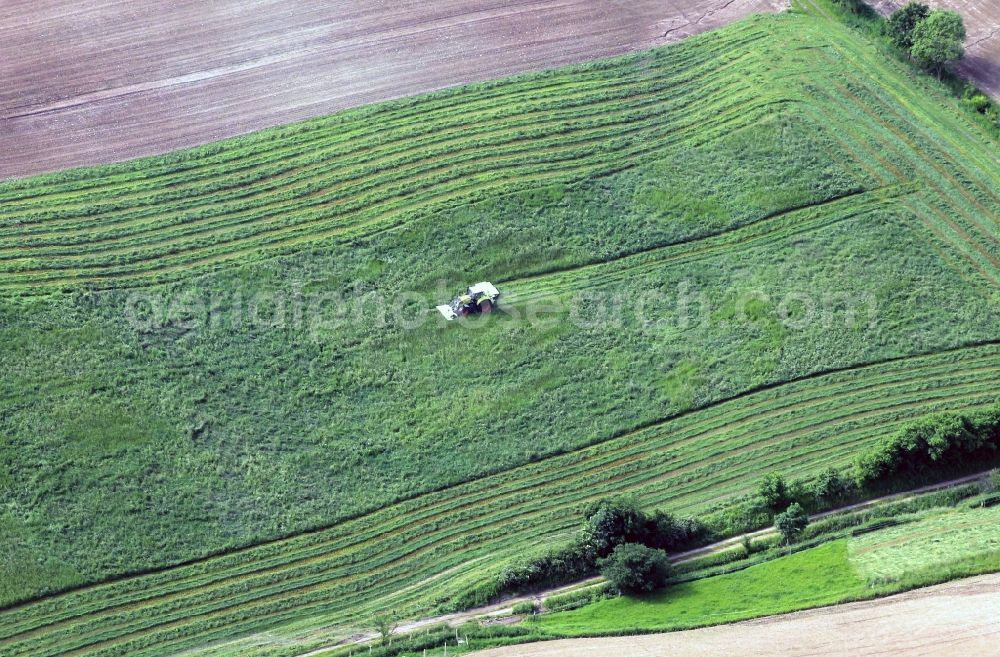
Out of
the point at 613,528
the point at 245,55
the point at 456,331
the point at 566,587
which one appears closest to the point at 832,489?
the point at 613,528

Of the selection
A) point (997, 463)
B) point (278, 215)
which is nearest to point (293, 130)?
point (278, 215)

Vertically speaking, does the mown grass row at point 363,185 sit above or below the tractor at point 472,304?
above

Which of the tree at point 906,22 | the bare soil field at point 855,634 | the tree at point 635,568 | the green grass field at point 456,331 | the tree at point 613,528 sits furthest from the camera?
the tree at point 906,22

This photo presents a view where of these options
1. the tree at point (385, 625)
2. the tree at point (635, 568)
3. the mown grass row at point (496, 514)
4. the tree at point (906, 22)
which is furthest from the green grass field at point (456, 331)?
the tree at point (635, 568)

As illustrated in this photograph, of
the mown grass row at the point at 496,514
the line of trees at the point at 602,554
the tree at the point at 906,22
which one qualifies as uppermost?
the tree at the point at 906,22

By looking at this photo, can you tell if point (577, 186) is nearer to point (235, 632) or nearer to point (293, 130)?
point (293, 130)

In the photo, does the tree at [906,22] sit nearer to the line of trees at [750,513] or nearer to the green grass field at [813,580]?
the line of trees at [750,513]

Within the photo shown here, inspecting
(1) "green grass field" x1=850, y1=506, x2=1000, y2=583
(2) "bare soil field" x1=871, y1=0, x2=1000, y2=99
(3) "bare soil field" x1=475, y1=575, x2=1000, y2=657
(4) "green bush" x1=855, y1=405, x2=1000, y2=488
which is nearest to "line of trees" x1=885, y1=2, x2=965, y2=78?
(2) "bare soil field" x1=871, y1=0, x2=1000, y2=99
